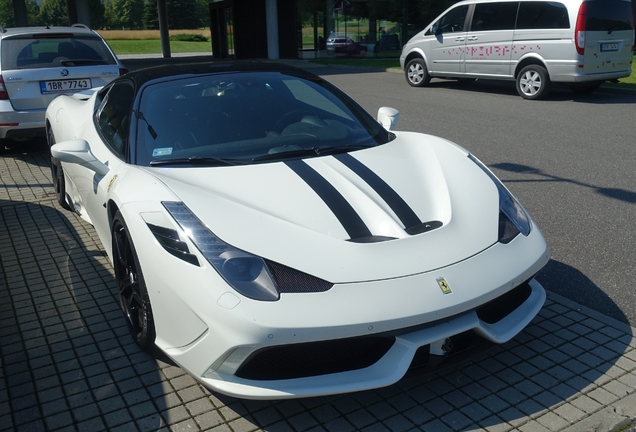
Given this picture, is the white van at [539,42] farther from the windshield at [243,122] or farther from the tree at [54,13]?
the tree at [54,13]

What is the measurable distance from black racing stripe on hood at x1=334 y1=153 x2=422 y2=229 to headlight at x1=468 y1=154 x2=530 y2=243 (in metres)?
0.47

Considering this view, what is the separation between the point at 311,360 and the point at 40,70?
6.18 meters

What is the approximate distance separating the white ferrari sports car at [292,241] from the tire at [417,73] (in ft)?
36.6

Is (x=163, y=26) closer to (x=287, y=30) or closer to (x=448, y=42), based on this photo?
(x=287, y=30)

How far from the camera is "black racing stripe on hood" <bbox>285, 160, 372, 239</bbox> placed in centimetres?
295

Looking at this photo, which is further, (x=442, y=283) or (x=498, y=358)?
(x=498, y=358)

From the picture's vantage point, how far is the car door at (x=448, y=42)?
13734mm

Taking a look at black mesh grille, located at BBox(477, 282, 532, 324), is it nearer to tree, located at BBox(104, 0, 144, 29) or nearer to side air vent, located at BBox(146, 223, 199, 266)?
side air vent, located at BBox(146, 223, 199, 266)

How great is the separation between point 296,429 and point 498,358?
1.17 meters

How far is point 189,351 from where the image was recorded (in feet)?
9.05

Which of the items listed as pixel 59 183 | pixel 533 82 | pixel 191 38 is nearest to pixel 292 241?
pixel 59 183

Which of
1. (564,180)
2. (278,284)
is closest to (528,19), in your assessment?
(564,180)

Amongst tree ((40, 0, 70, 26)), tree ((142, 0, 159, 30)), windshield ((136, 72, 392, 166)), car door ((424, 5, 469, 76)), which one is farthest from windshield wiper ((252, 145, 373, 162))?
tree ((40, 0, 70, 26))

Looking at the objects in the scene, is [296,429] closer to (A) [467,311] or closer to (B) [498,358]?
(A) [467,311]
